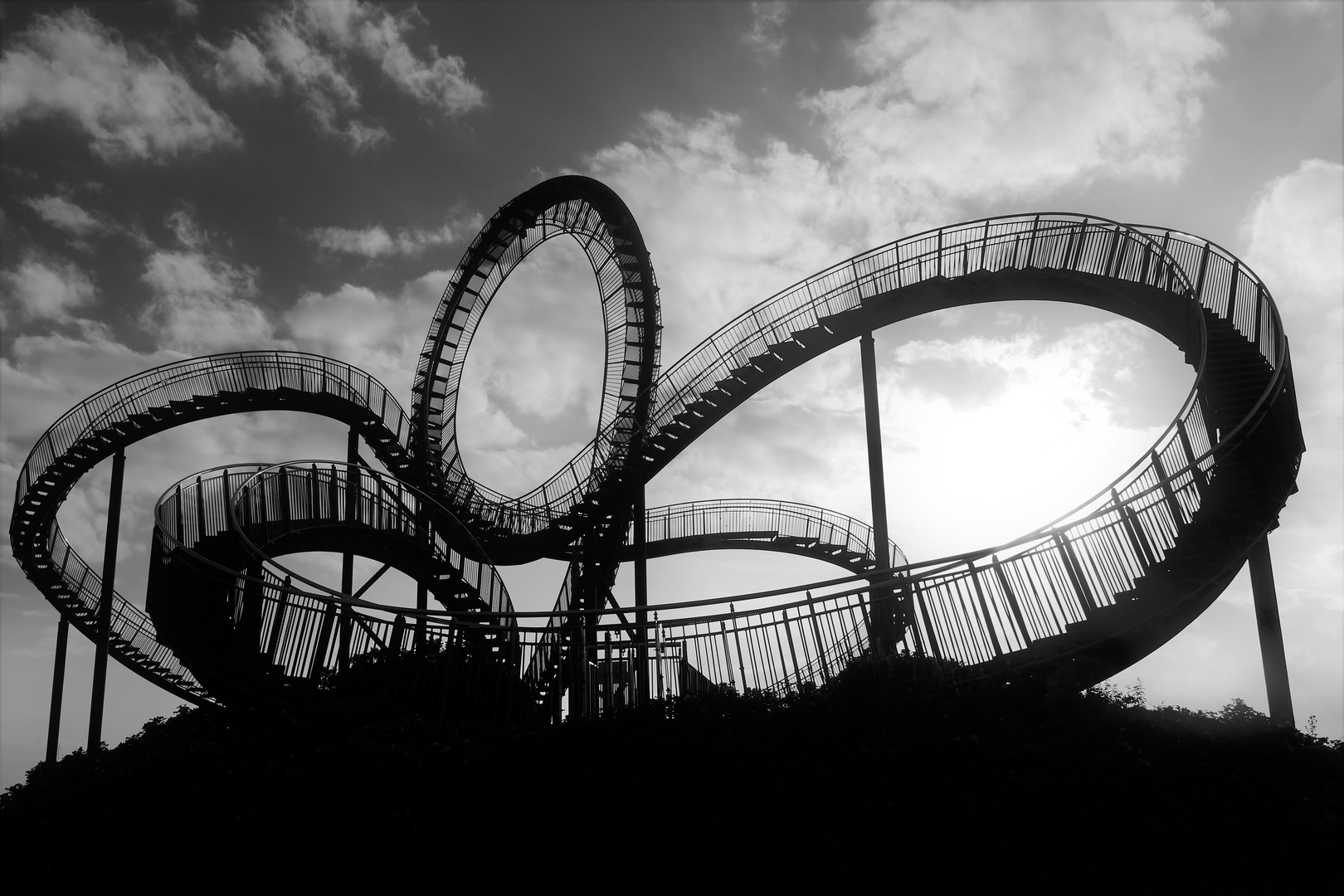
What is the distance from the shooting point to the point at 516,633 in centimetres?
1255

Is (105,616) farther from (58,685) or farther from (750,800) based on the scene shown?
(750,800)

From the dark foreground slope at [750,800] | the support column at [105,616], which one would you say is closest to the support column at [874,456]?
the dark foreground slope at [750,800]

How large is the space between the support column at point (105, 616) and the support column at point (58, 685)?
8.21ft

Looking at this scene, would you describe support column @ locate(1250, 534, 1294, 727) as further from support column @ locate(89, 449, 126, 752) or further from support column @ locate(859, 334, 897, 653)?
support column @ locate(89, 449, 126, 752)

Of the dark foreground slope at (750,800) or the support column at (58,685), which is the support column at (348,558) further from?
the support column at (58,685)

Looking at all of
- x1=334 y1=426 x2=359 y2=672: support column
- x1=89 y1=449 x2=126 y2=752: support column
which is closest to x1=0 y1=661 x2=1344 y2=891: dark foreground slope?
x1=334 y1=426 x2=359 y2=672: support column

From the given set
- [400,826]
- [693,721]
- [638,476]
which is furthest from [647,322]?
[400,826]

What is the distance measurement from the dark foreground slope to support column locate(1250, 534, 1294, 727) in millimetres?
1361

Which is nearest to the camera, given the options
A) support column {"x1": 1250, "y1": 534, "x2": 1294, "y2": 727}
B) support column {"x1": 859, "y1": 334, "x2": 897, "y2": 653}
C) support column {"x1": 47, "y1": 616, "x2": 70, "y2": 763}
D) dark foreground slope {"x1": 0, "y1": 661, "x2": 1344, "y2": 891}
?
dark foreground slope {"x1": 0, "y1": 661, "x2": 1344, "y2": 891}

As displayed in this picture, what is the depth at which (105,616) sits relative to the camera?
817 inches

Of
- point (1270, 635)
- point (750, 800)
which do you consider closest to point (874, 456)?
point (1270, 635)

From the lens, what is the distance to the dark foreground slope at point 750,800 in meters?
8.74

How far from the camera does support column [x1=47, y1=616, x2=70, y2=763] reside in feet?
78.6

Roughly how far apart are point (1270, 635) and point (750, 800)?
23.6ft
